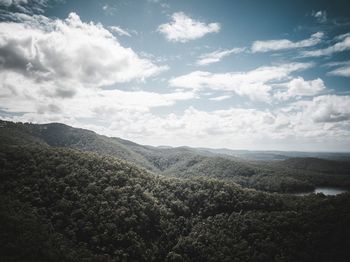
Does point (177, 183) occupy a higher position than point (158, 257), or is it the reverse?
point (177, 183)

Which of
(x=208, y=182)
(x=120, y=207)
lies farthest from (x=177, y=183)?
(x=120, y=207)

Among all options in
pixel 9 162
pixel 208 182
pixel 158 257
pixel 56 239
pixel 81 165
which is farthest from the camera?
pixel 208 182

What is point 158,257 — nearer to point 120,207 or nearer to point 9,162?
point 120,207

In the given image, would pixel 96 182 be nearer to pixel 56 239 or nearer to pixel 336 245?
pixel 56 239

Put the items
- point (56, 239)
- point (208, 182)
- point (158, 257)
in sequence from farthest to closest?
point (208, 182)
point (158, 257)
point (56, 239)

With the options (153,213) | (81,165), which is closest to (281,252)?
(153,213)

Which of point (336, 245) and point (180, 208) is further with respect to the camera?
point (180, 208)

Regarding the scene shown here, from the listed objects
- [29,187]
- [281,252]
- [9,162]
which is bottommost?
[281,252]
